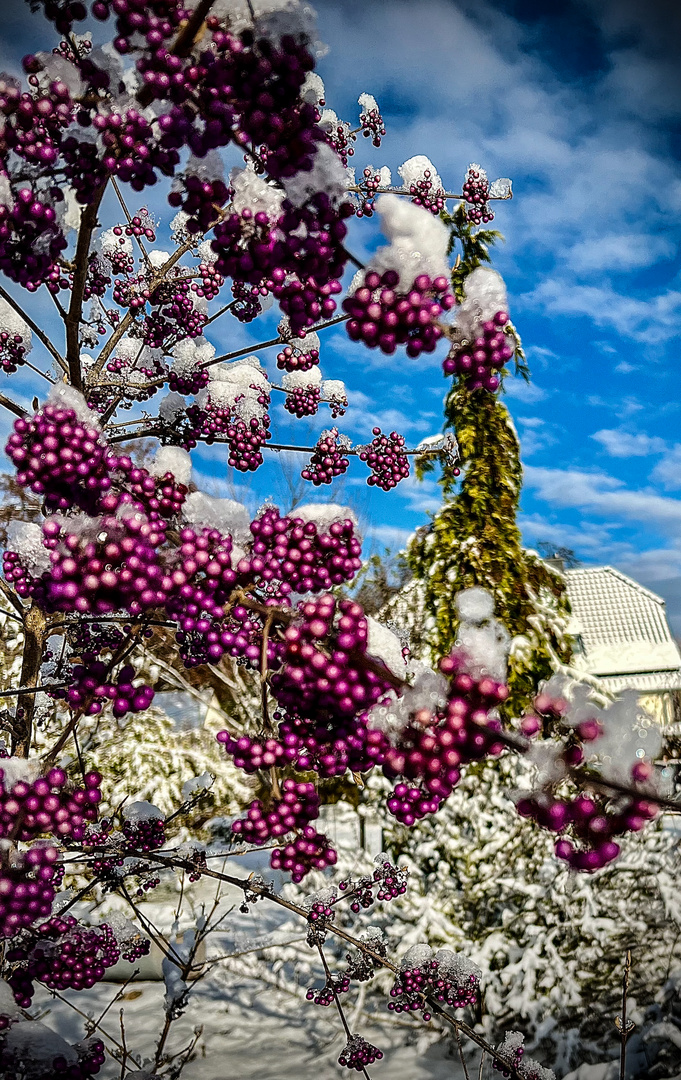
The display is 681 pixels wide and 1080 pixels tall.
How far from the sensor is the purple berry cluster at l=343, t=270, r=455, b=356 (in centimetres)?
124

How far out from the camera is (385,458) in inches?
104

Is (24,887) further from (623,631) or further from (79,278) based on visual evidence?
(623,631)

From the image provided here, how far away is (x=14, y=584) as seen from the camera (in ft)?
5.38

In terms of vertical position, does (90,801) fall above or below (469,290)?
below

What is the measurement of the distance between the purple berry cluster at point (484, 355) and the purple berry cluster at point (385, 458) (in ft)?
3.96

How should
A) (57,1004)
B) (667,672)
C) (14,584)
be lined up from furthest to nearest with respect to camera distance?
(667,672) → (57,1004) → (14,584)

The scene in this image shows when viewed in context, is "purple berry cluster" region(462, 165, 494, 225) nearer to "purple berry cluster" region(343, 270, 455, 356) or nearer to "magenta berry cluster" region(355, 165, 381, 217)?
"magenta berry cluster" region(355, 165, 381, 217)

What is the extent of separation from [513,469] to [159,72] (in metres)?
6.26

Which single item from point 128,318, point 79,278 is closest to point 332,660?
point 79,278

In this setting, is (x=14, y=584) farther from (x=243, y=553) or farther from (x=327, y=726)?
(x=327, y=726)

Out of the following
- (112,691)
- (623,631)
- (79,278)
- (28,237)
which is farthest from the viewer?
(623,631)

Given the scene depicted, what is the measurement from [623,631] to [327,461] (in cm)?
1969

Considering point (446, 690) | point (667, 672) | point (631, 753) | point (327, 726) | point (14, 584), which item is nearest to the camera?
point (631, 753)

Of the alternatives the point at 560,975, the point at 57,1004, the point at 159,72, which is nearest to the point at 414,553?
the point at 560,975
